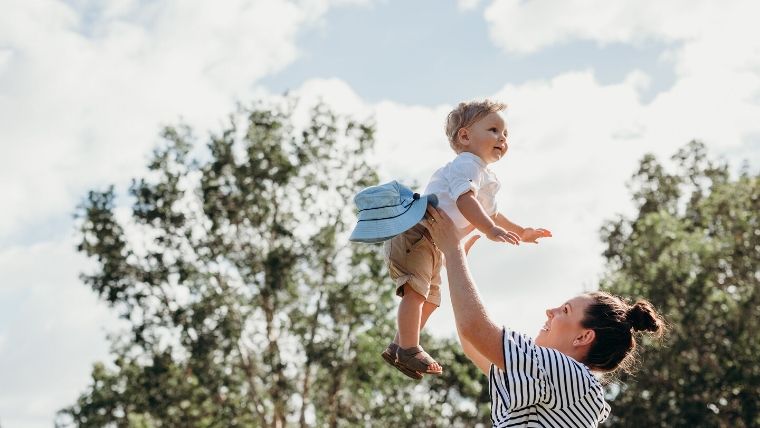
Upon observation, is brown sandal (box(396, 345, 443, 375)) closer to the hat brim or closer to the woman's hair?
the hat brim

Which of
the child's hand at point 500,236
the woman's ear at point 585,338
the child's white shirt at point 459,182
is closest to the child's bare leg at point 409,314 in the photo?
the child's white shirt at point 459,182

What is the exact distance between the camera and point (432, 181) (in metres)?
4.68

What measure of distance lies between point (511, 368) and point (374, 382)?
23690 mm

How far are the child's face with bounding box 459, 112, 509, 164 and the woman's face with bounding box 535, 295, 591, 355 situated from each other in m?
0.84

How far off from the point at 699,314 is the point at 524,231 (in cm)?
2553

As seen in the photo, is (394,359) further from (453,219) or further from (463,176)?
A: (463,176)

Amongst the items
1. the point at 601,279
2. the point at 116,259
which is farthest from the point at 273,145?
the point at 601,279

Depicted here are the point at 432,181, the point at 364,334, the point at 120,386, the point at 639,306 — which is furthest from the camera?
the point at 120,386

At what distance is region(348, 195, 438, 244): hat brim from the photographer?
4.30 metres

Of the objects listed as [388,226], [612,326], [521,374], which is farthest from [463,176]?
[521,374]

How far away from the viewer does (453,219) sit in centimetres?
457

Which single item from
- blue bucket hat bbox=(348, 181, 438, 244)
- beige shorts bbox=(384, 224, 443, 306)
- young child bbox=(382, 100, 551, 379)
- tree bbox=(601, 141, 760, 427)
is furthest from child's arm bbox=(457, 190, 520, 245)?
tree bbox=(601, 141, 760, 427)

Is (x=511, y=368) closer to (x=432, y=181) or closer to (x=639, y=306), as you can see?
(x=639, y=306)

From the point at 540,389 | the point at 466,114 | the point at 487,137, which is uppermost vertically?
the point at 466,114
